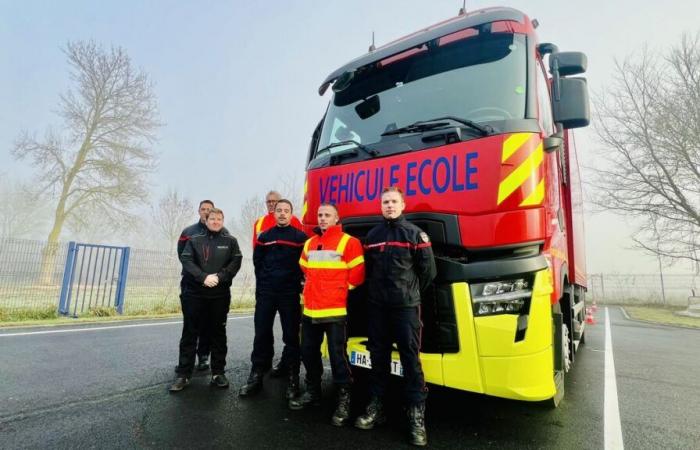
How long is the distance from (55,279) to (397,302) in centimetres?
867

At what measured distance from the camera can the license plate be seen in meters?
2.74

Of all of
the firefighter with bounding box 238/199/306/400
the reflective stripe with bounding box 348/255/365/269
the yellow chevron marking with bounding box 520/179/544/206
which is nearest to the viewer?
the yellow chevron marking with bounding box 520/179/544/206

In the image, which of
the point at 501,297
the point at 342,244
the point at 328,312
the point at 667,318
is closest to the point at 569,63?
the point at 501,297

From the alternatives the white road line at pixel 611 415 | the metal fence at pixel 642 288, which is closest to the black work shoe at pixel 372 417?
the white road line at pixel 611 415

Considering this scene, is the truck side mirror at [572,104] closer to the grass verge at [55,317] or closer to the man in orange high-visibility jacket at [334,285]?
the man in orange high-visibility jacket at [334,285]

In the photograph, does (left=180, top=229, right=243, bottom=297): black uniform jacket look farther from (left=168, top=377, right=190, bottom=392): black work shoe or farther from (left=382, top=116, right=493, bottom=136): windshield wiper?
(left=382, top=116, right=493, bottom=136): windshield wiper

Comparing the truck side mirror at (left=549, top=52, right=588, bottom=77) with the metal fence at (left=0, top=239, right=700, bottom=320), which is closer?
the truck side mirror at (left=549, top=52, right=588, bottom=77)

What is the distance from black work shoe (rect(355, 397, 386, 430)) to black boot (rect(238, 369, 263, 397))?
1.10m

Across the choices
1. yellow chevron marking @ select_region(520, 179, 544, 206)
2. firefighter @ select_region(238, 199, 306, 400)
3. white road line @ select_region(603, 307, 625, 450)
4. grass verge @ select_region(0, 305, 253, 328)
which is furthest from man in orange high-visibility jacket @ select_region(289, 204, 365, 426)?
grass verge @ select_region(0, 305, 253, 328)

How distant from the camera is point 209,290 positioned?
369cm

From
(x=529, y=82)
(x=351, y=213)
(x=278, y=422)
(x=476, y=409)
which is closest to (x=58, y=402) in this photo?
(x=278, y=422)

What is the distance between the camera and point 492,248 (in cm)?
246

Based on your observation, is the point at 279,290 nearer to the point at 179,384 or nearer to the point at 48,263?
the point at 179,384

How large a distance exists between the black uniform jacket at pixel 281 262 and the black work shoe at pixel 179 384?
1.03 metres
